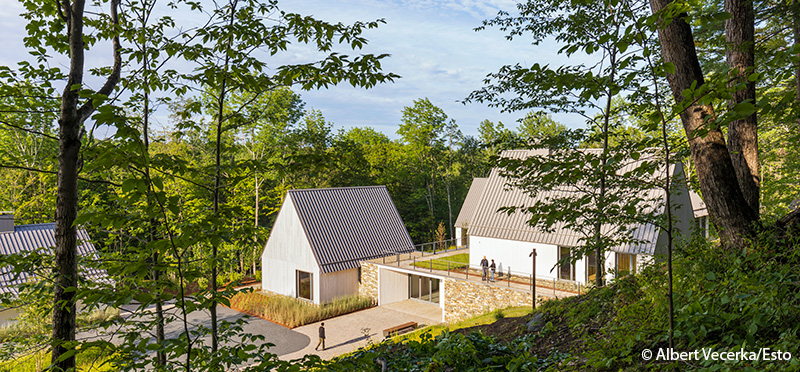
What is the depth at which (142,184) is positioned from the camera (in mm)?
2150

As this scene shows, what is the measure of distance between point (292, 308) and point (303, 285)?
2.17 m

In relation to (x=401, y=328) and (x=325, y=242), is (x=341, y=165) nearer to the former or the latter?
(x=325, y=242)

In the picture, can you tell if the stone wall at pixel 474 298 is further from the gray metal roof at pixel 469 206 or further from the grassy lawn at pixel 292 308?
the gray metal roof at pixel 469 206

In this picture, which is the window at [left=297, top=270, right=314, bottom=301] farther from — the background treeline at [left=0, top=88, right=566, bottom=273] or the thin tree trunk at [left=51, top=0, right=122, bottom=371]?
the thin tree trunk at [left=51, top=0, right=122, bottom=371]

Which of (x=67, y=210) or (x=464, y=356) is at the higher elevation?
(x=67, y=210)

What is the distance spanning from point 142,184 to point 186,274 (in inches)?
28.0

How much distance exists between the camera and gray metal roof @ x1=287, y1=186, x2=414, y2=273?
18.5 meters

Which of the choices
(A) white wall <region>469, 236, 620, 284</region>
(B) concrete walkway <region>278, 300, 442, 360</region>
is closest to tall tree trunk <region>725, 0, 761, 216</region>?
(B) concrete walkway <region>278, 300, 442, 360</region>

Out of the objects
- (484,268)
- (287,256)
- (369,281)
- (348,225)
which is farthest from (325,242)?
(484,268)

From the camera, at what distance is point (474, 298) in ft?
50.9

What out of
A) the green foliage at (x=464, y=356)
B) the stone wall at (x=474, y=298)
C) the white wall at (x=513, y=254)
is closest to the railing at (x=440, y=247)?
the white wall at (x=513, y=254)

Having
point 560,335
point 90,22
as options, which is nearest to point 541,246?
point 560,335

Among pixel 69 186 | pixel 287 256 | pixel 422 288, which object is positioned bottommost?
pixel 422 288

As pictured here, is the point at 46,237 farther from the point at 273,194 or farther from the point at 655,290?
the point at 655,290
